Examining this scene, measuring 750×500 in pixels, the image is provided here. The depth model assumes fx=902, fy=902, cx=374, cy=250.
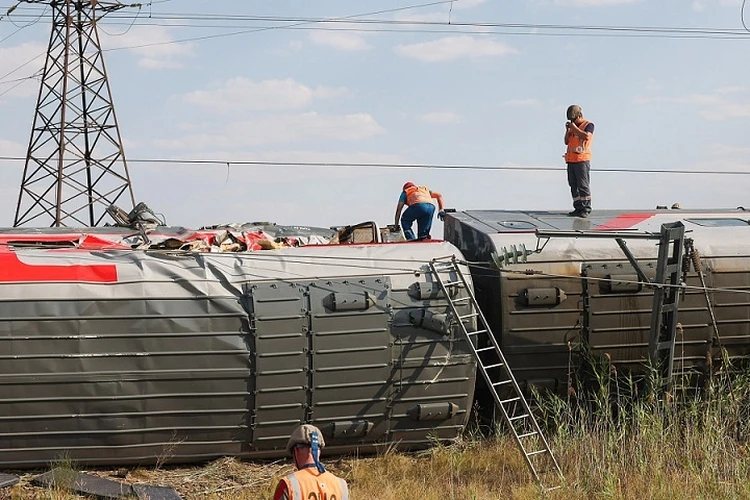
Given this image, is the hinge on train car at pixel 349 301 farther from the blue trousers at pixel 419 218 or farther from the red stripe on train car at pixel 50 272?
the blue trousers at pixel 419 218

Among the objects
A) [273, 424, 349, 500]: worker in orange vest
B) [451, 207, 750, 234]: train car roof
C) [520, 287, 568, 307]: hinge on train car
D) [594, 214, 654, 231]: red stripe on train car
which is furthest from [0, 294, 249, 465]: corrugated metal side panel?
[594, 214, 654, 231]: red stripe on train car

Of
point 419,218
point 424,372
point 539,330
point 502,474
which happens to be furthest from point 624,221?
point 502,474

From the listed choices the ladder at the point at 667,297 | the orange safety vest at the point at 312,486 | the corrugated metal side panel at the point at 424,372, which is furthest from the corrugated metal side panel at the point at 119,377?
the ladder at the point at 667,297

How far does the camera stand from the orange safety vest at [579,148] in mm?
13016

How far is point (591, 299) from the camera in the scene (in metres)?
11.1

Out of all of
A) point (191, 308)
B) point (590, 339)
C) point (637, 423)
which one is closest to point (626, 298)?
point (590, 339)

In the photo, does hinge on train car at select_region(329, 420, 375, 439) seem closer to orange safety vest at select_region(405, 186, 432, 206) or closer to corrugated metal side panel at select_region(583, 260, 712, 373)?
corrugated metal side panel at select_region(583, 260, 712, 373)

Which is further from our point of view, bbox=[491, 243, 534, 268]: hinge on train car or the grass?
bbox=[491, 243, 534, 268]: hinge on train car

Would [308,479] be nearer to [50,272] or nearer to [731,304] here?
[50,272]

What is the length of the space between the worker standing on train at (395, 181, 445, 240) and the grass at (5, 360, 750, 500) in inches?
141

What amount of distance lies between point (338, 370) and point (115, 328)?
247 centimetres

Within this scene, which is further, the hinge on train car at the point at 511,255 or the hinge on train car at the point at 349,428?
the hinge on train car at the point at 511,255

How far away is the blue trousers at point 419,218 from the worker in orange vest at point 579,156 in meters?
2.06

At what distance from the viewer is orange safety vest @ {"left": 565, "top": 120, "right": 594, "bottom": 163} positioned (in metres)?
13.0
